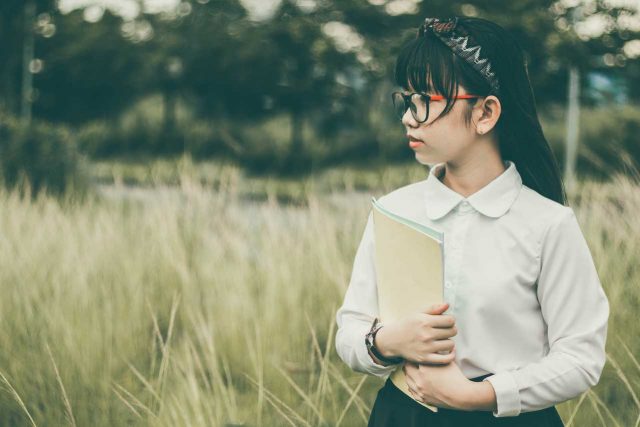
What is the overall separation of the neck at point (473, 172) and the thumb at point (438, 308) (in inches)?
10.7

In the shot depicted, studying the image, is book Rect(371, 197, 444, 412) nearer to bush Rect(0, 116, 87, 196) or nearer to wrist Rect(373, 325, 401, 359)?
wrist Rect(373, 325, 401, 359)

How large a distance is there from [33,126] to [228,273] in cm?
623

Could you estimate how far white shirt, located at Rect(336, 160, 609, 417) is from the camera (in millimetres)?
1198

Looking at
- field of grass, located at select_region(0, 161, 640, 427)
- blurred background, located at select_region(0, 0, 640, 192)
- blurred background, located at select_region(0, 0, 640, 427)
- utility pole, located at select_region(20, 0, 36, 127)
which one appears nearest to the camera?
field of grass, located at select_region(0, 161, 640, 427)

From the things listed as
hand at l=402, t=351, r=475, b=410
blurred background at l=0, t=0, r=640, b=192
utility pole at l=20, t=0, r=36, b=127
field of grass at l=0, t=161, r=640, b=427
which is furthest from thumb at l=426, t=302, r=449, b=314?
utility pole at l=20, t=0, r=36, b=127

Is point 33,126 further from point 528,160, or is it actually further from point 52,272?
point 528,160

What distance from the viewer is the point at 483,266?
1257 mm

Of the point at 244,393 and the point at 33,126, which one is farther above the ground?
the point at 244,393

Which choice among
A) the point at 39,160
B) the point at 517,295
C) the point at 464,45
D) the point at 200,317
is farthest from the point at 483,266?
the point at 39,160

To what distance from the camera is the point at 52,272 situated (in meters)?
3.52

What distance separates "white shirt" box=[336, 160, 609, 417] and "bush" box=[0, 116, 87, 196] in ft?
24.0

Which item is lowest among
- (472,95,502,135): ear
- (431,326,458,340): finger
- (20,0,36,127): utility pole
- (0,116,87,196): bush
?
(20,0,36,127): utility pole

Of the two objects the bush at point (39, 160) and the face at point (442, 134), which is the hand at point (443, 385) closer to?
the face at point (442, 134)

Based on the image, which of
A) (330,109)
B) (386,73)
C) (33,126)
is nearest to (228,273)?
(33,126)
